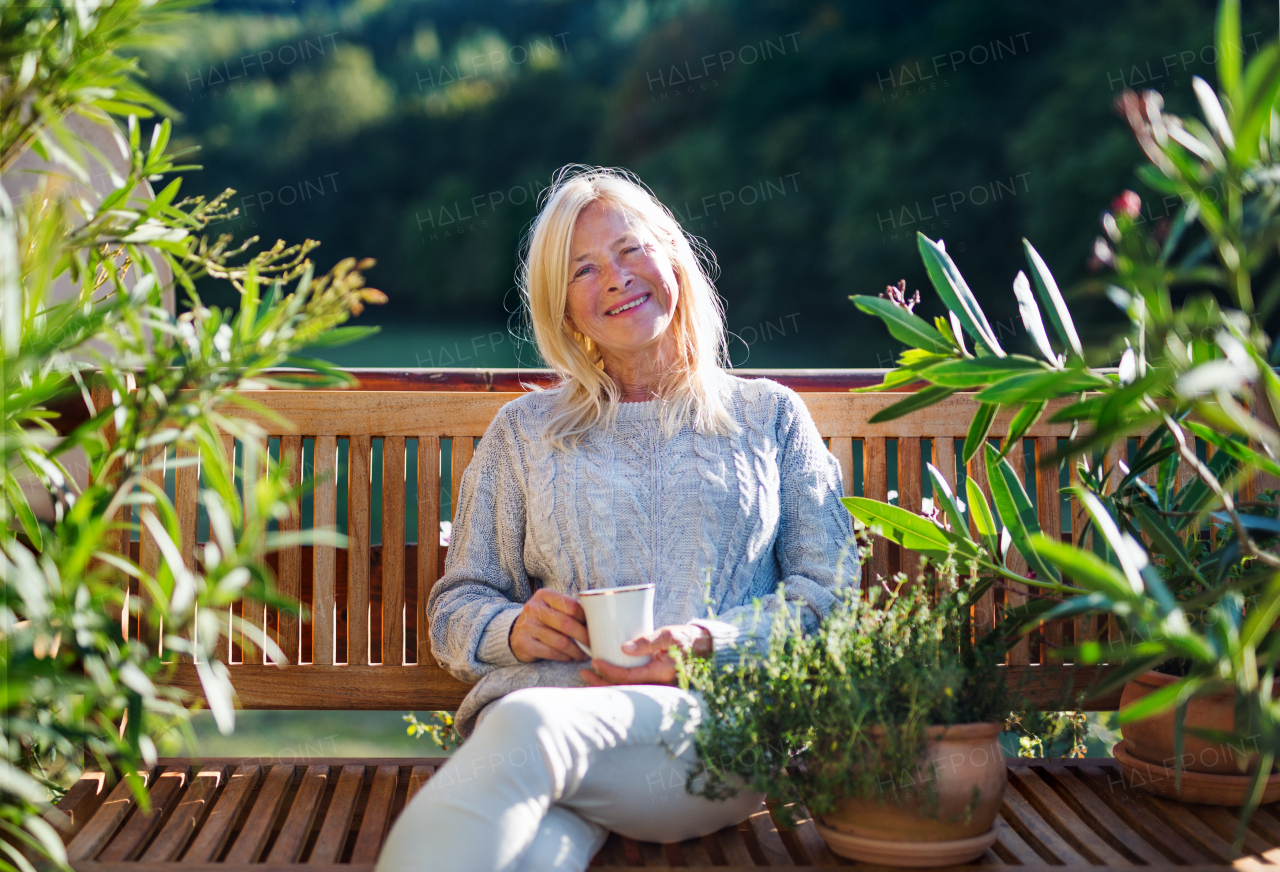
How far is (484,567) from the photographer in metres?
1.72

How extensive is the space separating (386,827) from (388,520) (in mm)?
561

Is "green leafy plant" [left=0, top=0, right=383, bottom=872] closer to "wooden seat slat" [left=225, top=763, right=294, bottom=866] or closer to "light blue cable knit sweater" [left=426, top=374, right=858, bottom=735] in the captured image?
"wooden seat slat" [left=225, top=763, right=294, bottom=866]

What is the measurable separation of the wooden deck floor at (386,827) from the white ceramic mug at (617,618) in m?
0.26

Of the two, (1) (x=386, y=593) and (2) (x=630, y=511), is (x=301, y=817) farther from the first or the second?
(2) (x=630, y=511)

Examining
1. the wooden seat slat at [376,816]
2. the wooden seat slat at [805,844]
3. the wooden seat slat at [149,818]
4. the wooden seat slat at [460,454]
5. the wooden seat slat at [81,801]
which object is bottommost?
the wooden seat slat at [805,844]

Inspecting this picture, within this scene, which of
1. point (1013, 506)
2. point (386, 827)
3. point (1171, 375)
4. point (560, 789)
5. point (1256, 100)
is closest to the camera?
point (1256, 100)

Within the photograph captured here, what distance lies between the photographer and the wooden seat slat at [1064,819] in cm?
133

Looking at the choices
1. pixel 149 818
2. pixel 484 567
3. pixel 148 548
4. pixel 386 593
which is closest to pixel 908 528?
pixel 484 567

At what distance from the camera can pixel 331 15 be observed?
50.1ft

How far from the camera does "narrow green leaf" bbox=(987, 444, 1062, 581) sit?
154 centimetres

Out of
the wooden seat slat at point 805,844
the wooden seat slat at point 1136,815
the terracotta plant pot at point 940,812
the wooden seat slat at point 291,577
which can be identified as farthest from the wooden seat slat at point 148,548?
the wooden seat slat at point 1136,815

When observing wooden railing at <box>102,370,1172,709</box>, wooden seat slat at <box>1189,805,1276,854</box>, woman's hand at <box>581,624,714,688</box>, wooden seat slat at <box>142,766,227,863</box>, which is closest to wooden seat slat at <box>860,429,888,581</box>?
wooden railing at <box>102,370,1172,709</box>

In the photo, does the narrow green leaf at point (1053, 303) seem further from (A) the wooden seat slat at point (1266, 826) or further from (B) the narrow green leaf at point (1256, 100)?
(A) the wooden seat slat at point (1266, 826)

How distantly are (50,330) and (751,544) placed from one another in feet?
3.43
